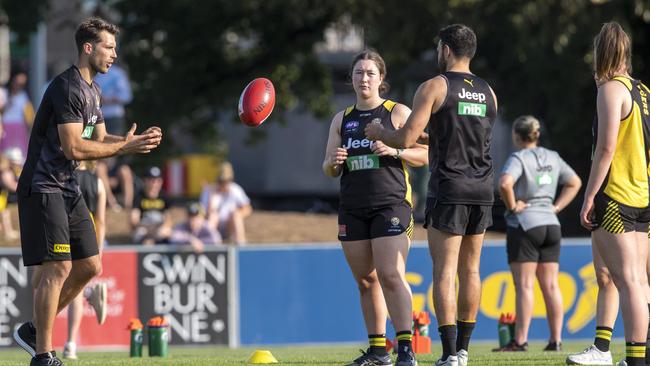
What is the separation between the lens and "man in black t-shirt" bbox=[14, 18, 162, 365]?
8.09m

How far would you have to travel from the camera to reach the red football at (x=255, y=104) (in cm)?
921

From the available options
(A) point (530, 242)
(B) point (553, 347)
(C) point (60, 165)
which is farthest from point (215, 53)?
(C) point (60, 165)

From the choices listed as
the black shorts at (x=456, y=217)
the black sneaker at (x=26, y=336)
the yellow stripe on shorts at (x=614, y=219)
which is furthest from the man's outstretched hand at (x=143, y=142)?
the yellow stripe on shorts at (x=614, y=219)

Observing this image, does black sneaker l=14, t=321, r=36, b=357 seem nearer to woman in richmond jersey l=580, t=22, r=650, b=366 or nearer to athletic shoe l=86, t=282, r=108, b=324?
athletic shoe l=86, t=282, r=108, b=324

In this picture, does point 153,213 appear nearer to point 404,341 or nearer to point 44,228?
point 44,228

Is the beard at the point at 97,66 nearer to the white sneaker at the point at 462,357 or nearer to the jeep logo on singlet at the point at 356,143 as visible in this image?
the jeep logo on singlet at the point at 356,143

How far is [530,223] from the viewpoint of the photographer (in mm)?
11820

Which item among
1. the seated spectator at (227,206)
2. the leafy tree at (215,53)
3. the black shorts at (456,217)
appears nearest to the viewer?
the black shorts at (456,217)

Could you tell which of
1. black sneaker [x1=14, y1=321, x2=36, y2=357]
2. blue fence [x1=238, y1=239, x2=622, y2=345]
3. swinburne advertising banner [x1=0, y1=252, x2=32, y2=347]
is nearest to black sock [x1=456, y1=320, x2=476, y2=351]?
black sneaker [x1=14, y1=321, x2=36, y2=357]

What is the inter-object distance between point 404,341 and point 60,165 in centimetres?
255

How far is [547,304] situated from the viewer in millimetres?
11961

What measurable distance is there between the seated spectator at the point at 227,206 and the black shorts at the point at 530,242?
24.0 ft

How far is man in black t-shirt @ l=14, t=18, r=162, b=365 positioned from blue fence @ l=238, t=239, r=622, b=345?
8.05 metres

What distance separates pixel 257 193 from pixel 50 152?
2824cm
